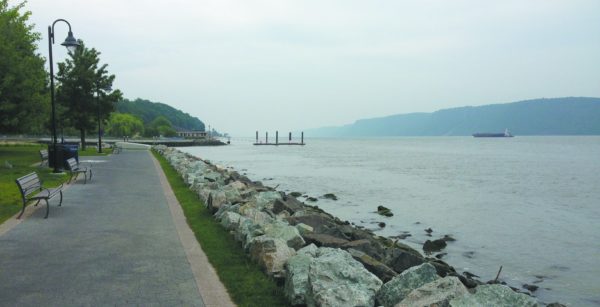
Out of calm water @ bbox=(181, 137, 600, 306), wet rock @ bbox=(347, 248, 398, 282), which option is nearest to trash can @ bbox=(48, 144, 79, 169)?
calm water @ bbox=(181, 137, 600, 306)

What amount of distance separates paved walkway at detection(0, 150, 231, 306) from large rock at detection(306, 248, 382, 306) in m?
1.19

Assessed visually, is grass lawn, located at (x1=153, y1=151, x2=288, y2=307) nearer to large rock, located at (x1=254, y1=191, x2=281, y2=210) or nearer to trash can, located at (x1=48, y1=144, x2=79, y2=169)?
large rock, located at (x1=254, y1=191, x2=281, y2=210)

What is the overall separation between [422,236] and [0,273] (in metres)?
12.8

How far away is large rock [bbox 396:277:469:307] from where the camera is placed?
16.7 ft

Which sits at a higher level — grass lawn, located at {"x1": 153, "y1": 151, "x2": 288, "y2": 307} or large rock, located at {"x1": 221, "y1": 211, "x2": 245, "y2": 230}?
large rock, located at {"x1": 221, "y1": 211, "x2": 245, "y2": 230}

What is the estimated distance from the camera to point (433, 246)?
14180 mm

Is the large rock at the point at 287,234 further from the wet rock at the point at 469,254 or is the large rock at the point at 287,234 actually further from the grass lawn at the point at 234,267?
the wet rock at the point at 469,254

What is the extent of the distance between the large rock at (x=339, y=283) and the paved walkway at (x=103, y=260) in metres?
1.19

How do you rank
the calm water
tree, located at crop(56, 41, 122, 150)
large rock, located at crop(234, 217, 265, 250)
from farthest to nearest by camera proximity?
tree, located at crop(56, 41, 122, 150) → the calm water → large rock, located at crop(234, 217, 265, 250)

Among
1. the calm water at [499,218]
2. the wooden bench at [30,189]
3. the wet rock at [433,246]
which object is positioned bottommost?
the calm water at [499,218]

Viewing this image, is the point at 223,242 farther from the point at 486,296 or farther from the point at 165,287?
the point at 486,296

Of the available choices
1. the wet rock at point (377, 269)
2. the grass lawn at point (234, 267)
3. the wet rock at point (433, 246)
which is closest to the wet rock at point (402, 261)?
the wet rock at point (377, 269)

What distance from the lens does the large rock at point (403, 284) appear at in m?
5.77

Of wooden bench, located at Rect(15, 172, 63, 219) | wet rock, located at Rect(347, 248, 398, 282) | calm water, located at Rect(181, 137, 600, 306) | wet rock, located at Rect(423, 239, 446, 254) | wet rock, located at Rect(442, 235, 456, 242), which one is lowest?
calm water, located at Rect(181, 137, 600, 306)
